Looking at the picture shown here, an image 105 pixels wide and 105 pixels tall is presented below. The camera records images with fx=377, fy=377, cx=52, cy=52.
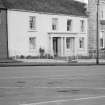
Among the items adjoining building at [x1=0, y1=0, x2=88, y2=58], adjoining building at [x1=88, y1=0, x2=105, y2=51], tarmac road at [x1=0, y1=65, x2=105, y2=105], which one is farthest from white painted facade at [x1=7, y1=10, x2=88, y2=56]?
tarmac road at [x1=0, y1=65, x2=105, y2=105]

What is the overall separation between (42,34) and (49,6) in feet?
14.5

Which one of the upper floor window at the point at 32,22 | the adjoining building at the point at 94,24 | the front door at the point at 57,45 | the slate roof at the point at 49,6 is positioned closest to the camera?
the slate roof at the point at 49,6

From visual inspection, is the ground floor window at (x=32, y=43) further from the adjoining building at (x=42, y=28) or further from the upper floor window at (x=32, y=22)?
the upper floor window at (x=32, y=22)

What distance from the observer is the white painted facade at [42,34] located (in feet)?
146

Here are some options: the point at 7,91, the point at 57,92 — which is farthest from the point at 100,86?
the point at 7,91

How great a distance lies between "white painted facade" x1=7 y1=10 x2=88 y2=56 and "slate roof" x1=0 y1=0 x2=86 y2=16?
0.63 meters

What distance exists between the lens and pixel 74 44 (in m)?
51.6

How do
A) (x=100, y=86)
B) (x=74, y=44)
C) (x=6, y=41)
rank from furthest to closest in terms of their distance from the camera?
(x=74, y=44), (x=6, y=41), (x=100, y=86)

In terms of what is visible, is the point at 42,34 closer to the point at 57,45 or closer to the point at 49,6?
the point at 57,45

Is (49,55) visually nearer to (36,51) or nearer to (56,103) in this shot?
(36,51)

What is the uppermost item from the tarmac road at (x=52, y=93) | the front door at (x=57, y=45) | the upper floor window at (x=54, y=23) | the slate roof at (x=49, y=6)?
the slate roof at (x=49, y=6)

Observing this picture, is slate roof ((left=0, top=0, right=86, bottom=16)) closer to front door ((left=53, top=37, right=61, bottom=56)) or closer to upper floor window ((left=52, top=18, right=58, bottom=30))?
upper floor window ((left=52, top=18, right=58, bottom=30))

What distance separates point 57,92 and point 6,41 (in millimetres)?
29287

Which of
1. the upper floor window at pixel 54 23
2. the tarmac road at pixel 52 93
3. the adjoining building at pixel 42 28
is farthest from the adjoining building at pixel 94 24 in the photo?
the tarmac road at pixel 52 93
